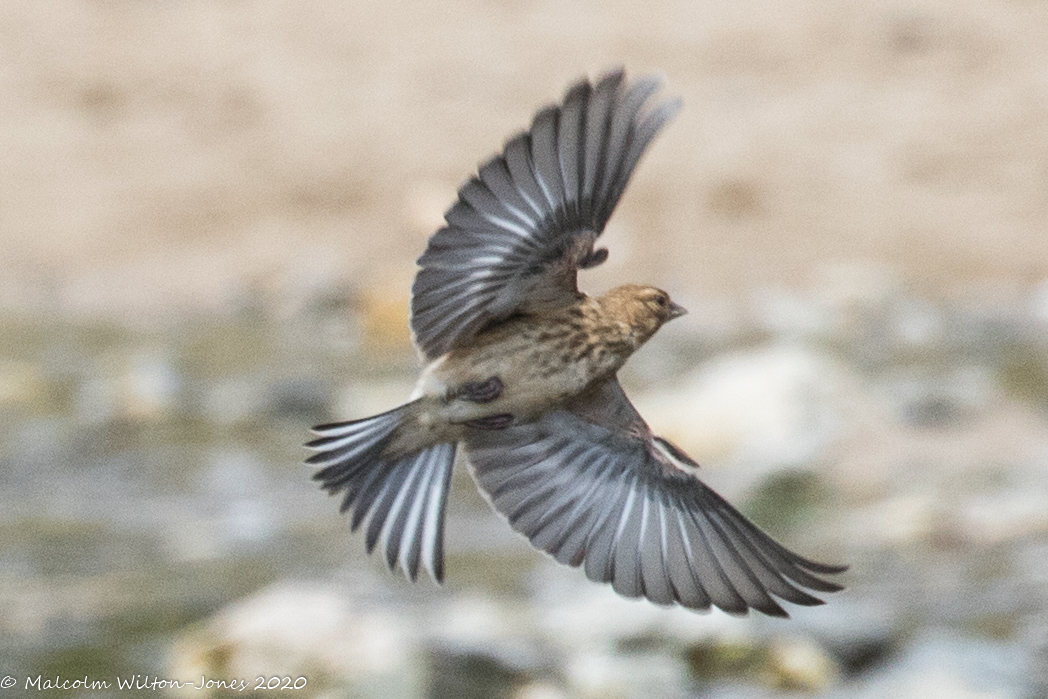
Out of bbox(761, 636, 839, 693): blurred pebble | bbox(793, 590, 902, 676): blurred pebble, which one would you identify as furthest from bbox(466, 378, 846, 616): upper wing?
bbox(793, 590, 902, 676): blurred pebble

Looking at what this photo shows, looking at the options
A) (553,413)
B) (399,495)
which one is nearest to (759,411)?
(553,413)

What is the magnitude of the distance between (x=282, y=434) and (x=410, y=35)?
5137mm

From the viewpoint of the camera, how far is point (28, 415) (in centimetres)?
904

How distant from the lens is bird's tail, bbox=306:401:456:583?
4617 mm

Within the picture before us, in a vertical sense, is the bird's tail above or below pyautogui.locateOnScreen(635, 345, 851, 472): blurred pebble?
below

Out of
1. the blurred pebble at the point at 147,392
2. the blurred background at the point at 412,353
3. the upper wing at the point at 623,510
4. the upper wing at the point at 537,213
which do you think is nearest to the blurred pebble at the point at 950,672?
the blurred background at the point at 412,353

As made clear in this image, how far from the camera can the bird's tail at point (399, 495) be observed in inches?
182

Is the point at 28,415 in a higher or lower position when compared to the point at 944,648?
higher

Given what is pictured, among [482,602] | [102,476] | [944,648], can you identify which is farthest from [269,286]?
[944,648]

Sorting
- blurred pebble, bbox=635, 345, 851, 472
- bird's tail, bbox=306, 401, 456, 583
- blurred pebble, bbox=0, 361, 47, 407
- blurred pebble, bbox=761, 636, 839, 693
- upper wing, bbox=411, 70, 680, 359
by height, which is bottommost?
blurred pebble, bbox=761, 636, 839, 693

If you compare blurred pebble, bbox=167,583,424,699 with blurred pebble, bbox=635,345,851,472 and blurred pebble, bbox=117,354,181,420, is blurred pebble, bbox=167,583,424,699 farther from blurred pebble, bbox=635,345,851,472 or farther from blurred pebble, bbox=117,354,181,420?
blurred pebble, bbox=117,354,181,420

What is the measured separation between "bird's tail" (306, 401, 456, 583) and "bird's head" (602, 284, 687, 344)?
0.57m

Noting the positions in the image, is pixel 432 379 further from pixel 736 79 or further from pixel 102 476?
pixel 736 79

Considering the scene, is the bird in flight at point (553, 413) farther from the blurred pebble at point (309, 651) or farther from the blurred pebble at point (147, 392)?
the blurred pebble at point (147, 392)
